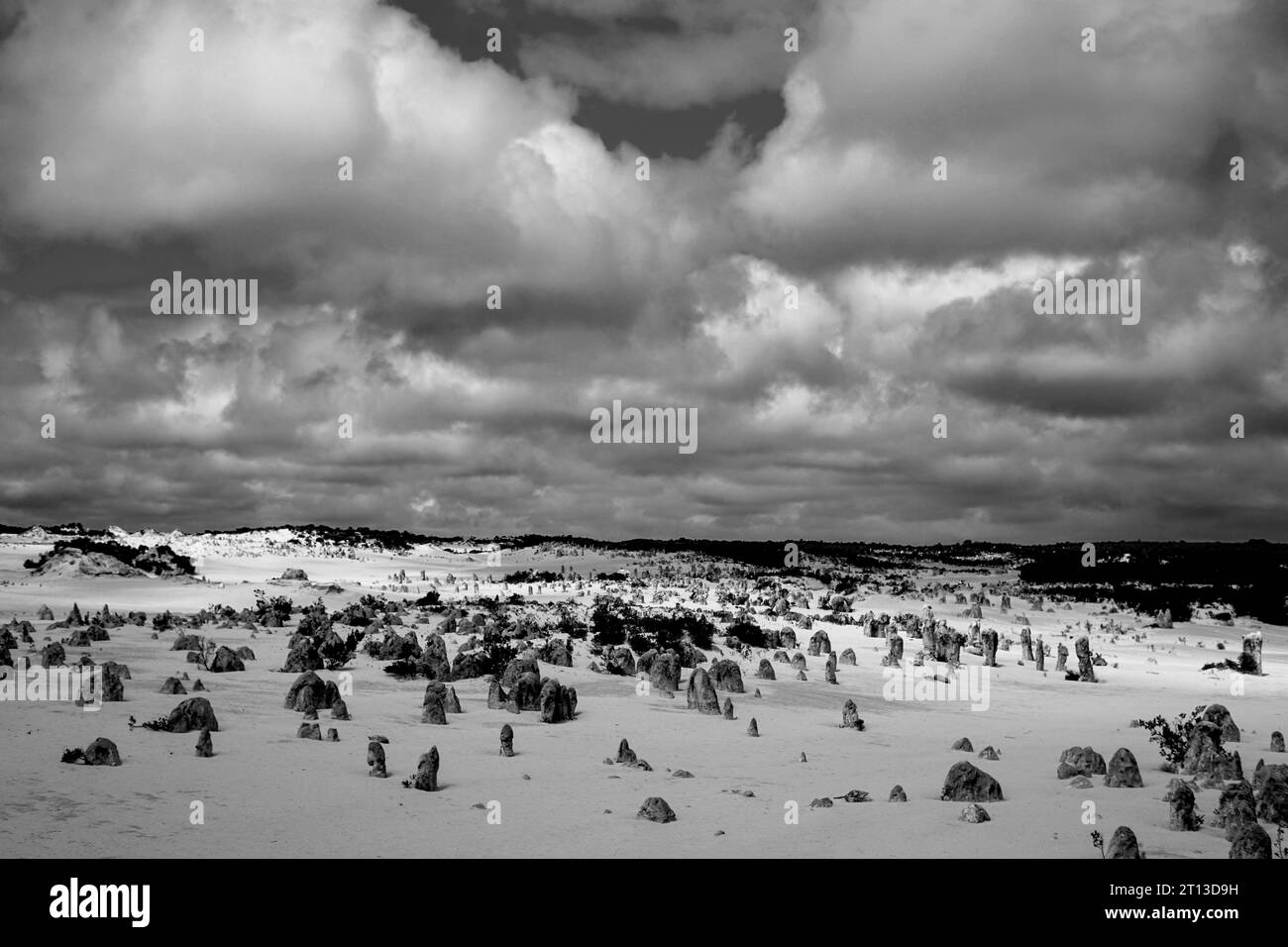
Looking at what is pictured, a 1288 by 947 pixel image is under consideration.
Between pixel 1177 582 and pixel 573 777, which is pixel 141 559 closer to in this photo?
pixel 573 777

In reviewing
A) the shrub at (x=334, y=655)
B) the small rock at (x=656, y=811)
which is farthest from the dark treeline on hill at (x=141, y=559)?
the small rock at (x=656, y=811)

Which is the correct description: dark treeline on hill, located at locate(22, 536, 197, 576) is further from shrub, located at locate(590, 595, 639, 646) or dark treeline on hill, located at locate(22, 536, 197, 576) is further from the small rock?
the small rock

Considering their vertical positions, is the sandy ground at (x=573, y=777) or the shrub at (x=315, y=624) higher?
the shrub at (x=315, y=624)

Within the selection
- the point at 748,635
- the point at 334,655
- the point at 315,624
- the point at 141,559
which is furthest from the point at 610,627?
the point at 141,559

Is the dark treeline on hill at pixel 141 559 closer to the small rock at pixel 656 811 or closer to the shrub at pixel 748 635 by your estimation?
the shrub at pixel 748 635

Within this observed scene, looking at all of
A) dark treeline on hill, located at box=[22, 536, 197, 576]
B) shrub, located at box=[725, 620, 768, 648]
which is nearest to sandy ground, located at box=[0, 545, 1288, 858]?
shrub, located at box=[725, 620, 768, 648]
